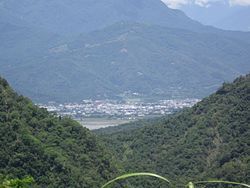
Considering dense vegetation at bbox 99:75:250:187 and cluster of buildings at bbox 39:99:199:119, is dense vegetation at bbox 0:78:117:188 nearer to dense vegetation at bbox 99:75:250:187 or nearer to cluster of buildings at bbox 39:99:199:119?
dense vegetation at bbox 99:75:250:187

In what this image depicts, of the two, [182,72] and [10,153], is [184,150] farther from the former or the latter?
[182,72]

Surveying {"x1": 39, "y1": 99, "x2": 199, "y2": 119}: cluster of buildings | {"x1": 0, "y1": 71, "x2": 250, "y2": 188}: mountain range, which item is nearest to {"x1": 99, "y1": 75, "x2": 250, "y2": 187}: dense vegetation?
{"x1": 0, "y1": 71, "x2": 250, "y2": 188}: mountain range

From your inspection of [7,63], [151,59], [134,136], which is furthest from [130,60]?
[134,136]

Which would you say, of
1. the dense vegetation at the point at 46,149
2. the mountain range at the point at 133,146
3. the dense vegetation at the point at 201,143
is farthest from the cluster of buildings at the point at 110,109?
the dense vegetation at the point at 46,149

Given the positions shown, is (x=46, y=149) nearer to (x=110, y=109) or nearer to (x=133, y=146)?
(x=133, y=146)

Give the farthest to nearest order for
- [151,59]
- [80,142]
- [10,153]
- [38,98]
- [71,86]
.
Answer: [151,59] → [71,86] → [38,98] → [80,142] → [10,153]
